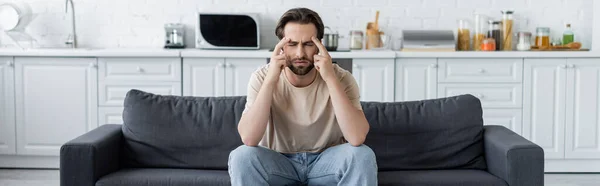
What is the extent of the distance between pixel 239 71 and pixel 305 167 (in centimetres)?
225

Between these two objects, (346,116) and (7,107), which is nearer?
(346,116)

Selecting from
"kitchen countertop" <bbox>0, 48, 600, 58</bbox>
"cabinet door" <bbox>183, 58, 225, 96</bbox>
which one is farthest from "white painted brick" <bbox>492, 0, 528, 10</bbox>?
"cabinet door" <bbox>183, 58, 225, 96</bbox>

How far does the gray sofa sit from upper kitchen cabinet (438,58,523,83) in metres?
1.66

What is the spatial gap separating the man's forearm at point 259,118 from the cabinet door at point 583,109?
2.84 meters

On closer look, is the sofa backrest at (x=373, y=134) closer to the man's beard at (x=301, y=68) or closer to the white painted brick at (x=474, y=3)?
the man's beard at (x=301, y=68)

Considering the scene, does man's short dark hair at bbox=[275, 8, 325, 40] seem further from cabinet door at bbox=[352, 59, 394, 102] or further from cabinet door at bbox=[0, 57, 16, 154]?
cabinet door at bbox=[0, 57, 16, 154]

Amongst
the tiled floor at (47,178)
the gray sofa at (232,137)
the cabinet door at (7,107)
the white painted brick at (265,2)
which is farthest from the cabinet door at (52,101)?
the gray sofa at (232,137)

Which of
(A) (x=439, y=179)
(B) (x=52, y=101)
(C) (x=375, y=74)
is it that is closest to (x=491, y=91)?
(C) (x=375, y=74)

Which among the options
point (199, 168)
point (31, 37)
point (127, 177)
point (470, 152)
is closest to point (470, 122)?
point (470, 152)

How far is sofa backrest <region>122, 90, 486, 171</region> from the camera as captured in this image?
3.60 metres

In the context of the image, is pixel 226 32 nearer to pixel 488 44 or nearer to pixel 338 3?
pixel 338 3

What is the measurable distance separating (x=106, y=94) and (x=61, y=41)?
791 millimetres

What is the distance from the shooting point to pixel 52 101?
5395 mm

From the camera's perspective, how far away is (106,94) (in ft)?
17.7
